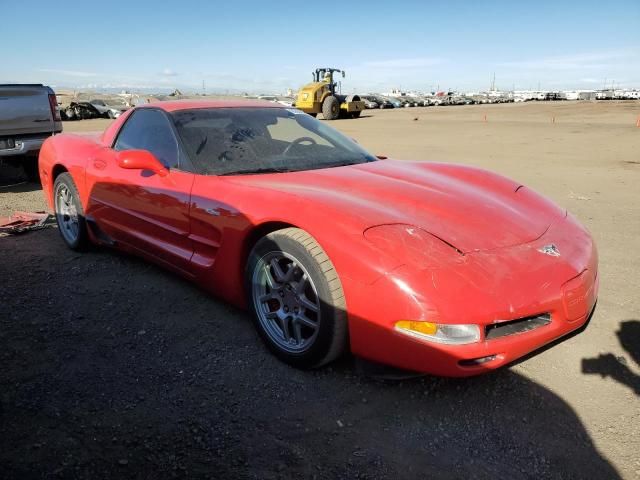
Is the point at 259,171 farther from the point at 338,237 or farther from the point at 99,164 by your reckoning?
the point at 99,164

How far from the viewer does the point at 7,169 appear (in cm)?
948

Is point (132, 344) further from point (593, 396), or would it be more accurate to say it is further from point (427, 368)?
point (593, 396)

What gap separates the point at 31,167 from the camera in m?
8.05

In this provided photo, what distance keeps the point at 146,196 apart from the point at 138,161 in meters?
0.30

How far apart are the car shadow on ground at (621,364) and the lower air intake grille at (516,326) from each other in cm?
61

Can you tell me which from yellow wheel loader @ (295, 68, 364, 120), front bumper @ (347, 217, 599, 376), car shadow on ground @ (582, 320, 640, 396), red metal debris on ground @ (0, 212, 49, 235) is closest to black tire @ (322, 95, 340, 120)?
yellow wheel loader @ (295, 68, 364, 120)

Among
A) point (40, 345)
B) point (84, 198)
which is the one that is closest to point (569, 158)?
point (84, 198)

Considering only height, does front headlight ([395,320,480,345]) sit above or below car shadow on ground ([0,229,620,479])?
above

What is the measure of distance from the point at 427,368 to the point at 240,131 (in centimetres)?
210

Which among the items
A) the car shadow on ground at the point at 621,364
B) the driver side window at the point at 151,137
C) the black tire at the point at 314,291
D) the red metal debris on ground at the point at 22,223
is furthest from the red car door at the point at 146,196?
the car shadow on ground at the point at 621,364

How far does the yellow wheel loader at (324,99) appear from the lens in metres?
25.4

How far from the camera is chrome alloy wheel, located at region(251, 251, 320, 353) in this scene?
8.05 feet

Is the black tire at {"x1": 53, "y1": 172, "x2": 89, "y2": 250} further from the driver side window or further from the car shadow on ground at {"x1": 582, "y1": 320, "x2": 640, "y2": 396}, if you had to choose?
the car shadow on ground at {"x1": 582, "y1": 320, "x2": 640, "y2": 396}

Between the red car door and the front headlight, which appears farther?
the red car door
